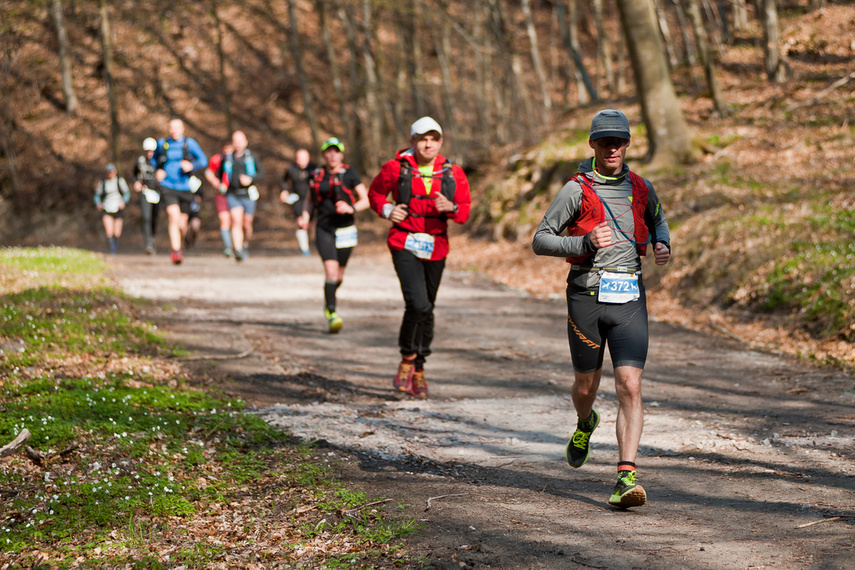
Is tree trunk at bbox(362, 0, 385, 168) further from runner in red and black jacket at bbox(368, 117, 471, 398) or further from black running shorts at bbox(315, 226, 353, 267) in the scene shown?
runner in red and black jacket at bbox(368, 117, 471, 398)

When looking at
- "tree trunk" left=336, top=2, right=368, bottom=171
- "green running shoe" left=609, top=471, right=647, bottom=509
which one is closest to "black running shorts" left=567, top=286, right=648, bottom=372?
"green running shoe" left=609, top=471, right=647, bottom=509

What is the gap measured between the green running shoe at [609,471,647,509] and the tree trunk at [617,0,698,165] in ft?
43.6

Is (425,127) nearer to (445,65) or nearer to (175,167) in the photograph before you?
(175,167)

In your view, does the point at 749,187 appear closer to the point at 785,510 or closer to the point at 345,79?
the point at 785,510

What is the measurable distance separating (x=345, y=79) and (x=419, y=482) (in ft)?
126

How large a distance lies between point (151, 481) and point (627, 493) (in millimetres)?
2703

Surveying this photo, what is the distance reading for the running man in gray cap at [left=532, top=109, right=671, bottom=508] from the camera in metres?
4.64

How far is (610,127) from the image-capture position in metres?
4.61

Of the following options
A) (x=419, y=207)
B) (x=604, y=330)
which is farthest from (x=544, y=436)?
(x=419, y=207)

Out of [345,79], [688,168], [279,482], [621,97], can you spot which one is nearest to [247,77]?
[345,79]

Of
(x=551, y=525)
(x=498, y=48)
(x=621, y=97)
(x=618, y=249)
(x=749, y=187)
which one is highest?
(x=498, y=48)

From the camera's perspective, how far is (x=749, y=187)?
14.3 meters

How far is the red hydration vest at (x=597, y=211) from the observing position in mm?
4758

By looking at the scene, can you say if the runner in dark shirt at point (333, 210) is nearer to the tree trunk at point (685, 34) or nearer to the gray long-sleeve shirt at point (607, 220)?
the gray long-sleeve shirt at point (607, 220)
